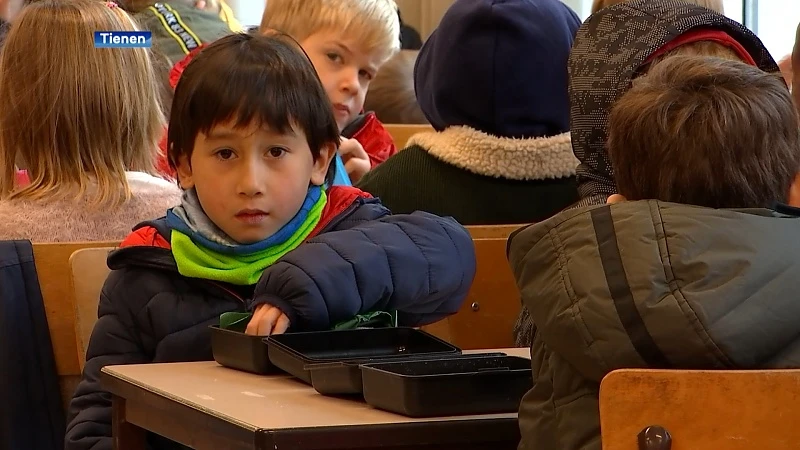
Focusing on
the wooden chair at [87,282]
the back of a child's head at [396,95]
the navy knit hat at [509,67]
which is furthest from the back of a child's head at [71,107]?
the back of a child's head at [396,95]

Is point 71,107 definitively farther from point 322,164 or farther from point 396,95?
point 396,95

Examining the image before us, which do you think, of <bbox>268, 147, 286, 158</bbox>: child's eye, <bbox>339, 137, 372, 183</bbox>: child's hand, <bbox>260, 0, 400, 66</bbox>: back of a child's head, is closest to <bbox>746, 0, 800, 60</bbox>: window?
<bbox>260, 0, 400, 66</bbox>: back of a child's head

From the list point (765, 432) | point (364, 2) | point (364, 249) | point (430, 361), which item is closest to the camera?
point (765, 432)

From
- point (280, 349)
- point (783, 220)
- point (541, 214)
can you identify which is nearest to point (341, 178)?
point (541, 214)

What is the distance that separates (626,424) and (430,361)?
14.5 inches

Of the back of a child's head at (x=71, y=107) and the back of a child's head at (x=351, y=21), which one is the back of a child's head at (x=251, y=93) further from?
the back of a child's head at (x=351, y=21)

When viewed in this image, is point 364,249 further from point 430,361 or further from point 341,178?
point 341,178

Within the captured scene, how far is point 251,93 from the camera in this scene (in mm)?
1953

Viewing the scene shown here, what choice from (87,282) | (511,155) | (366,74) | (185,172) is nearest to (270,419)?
(185,172)

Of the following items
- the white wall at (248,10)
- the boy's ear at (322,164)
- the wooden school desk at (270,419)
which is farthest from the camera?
the white wall at (248,10)

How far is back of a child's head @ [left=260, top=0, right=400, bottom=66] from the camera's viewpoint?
3197mm

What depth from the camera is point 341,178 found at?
2.54 meters

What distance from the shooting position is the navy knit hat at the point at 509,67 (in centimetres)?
269

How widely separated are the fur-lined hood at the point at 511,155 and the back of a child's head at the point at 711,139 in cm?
117
